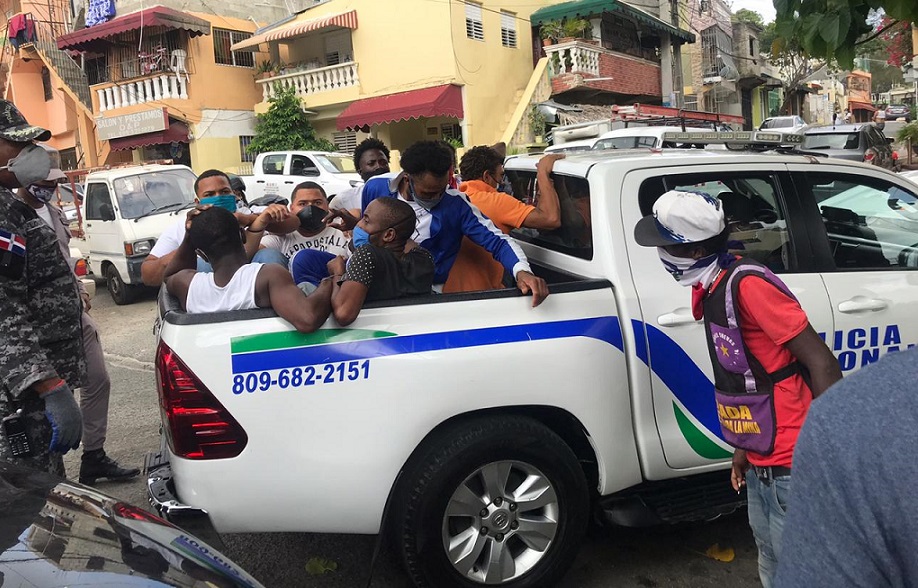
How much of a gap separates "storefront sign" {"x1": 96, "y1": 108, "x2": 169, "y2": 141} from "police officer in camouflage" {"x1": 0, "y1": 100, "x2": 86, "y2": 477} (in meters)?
20.3

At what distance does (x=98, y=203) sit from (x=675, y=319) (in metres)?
9.90

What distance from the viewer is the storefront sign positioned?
2170cm

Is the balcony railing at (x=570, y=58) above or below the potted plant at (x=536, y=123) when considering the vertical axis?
above

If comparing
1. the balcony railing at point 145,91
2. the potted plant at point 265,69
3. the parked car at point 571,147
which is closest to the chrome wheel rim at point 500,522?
the parked car at point 571,147

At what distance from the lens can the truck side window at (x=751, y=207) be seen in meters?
3.34

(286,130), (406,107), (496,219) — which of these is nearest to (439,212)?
(496,219)

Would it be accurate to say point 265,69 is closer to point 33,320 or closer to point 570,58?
point 570,58

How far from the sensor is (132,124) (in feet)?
74.0

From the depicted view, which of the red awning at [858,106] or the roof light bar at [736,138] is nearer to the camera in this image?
the roof light bar at [736,138]

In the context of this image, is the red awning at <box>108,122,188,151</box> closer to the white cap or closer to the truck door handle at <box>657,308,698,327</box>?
the truck door handle at <box>657,308,698,327</box>

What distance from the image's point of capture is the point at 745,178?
11.2ft

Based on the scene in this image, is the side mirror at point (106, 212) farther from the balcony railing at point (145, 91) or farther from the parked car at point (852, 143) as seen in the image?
the parked car at point (852, 143)

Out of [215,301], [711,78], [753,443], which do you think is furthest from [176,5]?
[753,443]

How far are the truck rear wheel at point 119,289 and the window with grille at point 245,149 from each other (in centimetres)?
1329
